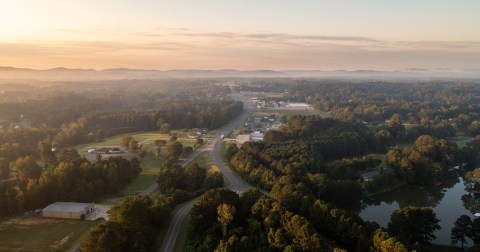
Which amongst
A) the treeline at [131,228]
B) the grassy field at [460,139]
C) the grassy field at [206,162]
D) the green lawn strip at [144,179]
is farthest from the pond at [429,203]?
the grassy field at [460,139]

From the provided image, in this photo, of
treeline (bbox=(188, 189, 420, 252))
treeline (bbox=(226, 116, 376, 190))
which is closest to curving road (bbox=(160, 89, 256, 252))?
treeline (bbox=(226, 116, 376, 190))

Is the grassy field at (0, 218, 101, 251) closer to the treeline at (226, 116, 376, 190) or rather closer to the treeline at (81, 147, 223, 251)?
the treeline at (81, 147, 223, 251)

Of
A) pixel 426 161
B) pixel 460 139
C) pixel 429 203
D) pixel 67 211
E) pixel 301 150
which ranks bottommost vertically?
pixel 429 203

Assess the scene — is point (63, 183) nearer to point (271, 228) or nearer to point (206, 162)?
point (206, 162)

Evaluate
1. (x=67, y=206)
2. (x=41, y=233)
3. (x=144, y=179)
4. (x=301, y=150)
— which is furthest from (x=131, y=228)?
(x=301, y=150)

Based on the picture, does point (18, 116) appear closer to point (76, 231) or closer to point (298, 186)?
point (76, 231)
